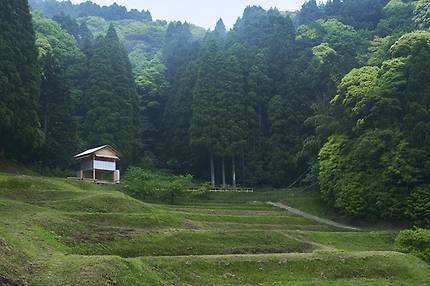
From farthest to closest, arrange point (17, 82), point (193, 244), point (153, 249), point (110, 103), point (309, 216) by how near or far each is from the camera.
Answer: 1. point (110, 103)
2. point (309, 216)
3. point (17, 82)
4. point (193, 244)
5. point (153, 249)

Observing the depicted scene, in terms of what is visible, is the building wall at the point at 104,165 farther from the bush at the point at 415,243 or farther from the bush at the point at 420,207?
the bush at the point at 415,243

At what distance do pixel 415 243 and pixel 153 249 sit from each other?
477 inches

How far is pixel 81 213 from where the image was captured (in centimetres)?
2273

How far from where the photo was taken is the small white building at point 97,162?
127 feet

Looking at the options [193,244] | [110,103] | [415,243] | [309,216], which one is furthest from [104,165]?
[415,243]

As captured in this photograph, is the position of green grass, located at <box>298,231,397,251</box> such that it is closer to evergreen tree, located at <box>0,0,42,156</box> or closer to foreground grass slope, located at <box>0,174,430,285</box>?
foreground grass slope, located at <box>0,174,430,285</box>

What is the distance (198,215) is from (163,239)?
8.04 m

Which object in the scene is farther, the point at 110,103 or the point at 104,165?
the point at 110,103

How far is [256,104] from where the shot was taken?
52219 mm

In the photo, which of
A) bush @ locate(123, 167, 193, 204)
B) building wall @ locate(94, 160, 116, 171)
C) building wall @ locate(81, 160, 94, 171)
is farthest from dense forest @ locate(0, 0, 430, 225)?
bush @ locate(123, 167, 193, 204)

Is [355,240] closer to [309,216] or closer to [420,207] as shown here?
[420,207]

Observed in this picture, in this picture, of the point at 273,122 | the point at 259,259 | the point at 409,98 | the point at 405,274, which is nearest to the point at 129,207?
the point at 259,259

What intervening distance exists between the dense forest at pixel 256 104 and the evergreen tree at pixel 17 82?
0.28 feet

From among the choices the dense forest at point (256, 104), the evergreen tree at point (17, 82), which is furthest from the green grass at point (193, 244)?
the evergreen tree at point (17, 82)
